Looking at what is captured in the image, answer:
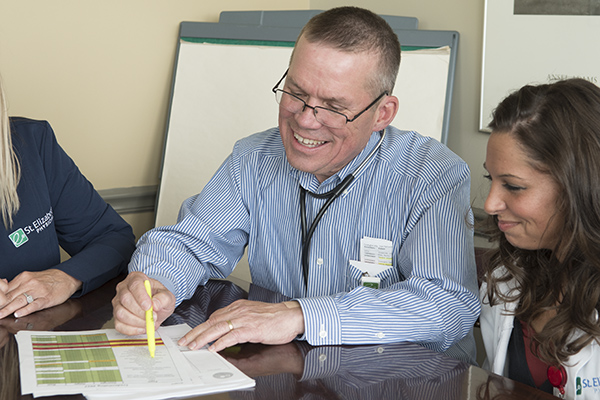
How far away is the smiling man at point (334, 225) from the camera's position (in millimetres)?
1490

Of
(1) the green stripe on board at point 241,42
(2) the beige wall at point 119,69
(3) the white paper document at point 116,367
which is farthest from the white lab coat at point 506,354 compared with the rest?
(1) the green stripe on board at point 241,42

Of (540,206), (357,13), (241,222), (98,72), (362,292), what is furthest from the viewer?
(98,72)

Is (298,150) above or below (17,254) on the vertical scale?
above

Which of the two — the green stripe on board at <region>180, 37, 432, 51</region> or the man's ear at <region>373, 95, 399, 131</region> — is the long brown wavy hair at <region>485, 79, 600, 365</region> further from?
the green stripe on board at <region>180, 37, 432, 51</region>

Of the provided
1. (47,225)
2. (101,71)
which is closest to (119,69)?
(101,71)

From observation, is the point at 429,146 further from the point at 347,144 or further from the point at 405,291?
the point at 405,291

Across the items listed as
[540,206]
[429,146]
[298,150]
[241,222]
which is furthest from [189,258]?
[540,206]

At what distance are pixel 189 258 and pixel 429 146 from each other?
29.3 inches

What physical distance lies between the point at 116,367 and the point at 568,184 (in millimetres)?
965

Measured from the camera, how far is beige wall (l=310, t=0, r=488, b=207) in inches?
107

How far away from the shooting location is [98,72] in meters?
3.15

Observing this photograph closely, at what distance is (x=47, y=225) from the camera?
1.99 m

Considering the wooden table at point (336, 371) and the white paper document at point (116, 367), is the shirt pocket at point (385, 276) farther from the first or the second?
the white paper document at point (116, 367)

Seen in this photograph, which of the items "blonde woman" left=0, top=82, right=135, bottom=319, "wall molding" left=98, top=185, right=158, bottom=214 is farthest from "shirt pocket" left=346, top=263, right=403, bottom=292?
"wall molding" left=98, top=185, right=158, bottom=214
